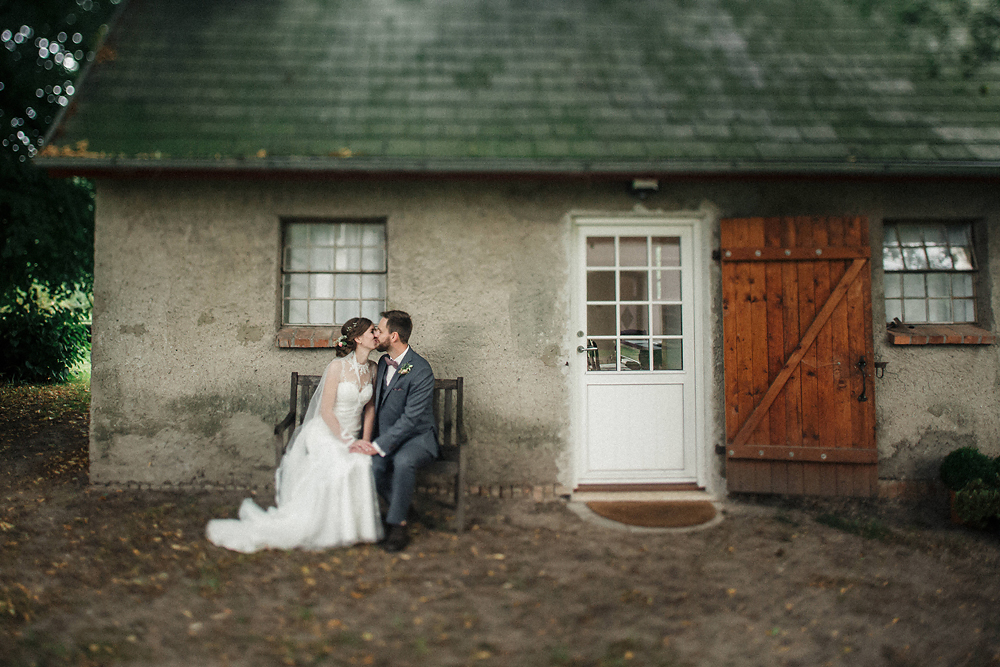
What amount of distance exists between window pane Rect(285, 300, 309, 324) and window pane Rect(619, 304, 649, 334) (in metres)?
2.85

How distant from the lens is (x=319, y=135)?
201 inches

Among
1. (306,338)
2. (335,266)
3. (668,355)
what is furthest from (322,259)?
(668,355)

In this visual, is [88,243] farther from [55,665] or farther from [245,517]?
[55,665]

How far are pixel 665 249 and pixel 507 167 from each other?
5.48 ft

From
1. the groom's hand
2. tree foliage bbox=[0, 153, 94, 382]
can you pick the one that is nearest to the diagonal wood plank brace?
the groom's hand

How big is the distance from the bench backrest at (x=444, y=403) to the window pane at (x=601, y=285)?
1.45 m

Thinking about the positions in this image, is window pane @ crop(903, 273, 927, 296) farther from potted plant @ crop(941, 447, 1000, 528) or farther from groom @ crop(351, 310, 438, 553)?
groom @ crop(351, 310, 438, 553)

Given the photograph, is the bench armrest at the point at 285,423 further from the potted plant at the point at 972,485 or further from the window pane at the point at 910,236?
the window pane at the point at 910,236

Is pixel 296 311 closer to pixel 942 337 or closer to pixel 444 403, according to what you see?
pixel 444 403

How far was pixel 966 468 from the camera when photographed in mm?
4867

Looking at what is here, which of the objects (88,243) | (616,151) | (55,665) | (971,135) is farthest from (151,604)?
(88,243)

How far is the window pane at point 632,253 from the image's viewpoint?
215 inches

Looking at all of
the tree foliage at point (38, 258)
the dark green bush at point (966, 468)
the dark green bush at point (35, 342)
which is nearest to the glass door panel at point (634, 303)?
the dark green bush at point (966, 468)

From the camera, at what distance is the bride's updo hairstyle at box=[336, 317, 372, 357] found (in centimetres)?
460
